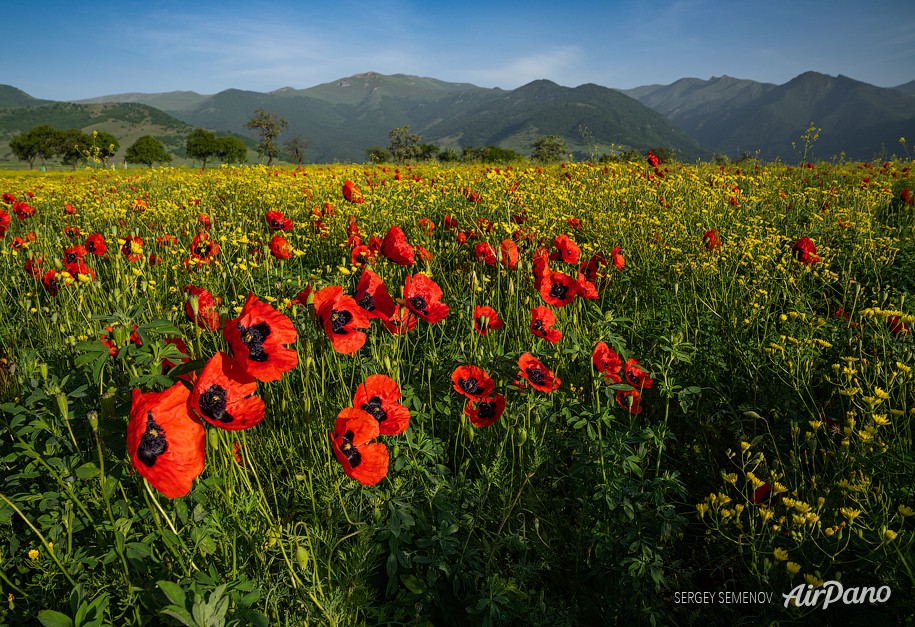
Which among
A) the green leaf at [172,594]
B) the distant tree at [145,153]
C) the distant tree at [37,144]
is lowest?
the green leaf at [172,594]

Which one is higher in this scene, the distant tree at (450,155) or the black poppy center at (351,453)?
the distant tree at (450,155)

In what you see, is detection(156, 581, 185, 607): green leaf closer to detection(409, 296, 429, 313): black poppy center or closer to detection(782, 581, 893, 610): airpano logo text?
detection(409, 296, 429, 313): black poppy center

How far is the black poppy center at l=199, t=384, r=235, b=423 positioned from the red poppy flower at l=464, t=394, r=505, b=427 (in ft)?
3.39

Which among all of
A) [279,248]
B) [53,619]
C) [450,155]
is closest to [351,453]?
[53,619]

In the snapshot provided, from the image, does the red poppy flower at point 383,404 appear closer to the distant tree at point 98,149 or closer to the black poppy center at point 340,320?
the black poppy center at point 340,320

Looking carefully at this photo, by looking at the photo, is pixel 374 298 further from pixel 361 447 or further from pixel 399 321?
pixel 361 447

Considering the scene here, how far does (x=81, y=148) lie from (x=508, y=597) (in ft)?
23.2

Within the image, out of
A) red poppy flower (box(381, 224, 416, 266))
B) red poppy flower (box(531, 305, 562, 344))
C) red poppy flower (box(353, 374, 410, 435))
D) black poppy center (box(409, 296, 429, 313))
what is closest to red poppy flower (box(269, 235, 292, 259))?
red poppy flower (box(381, 224, 416, 266))

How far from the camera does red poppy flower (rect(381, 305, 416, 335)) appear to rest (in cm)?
212

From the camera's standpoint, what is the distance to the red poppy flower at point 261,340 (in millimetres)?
1312

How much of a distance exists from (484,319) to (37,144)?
94048mm

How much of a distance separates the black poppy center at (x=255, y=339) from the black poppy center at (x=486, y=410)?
1.02m

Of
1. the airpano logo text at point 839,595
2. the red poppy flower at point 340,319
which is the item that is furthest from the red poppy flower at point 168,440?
the airpano logo text at point 839,595

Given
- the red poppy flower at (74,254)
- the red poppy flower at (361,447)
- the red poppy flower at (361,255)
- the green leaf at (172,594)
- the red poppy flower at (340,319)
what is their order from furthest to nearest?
the red poppy flower at (361,255), the red poppy flower at (74,254), the red poppy flower at (340,319), the red poppy flower at (361,447), the green leaf at (172,594)
